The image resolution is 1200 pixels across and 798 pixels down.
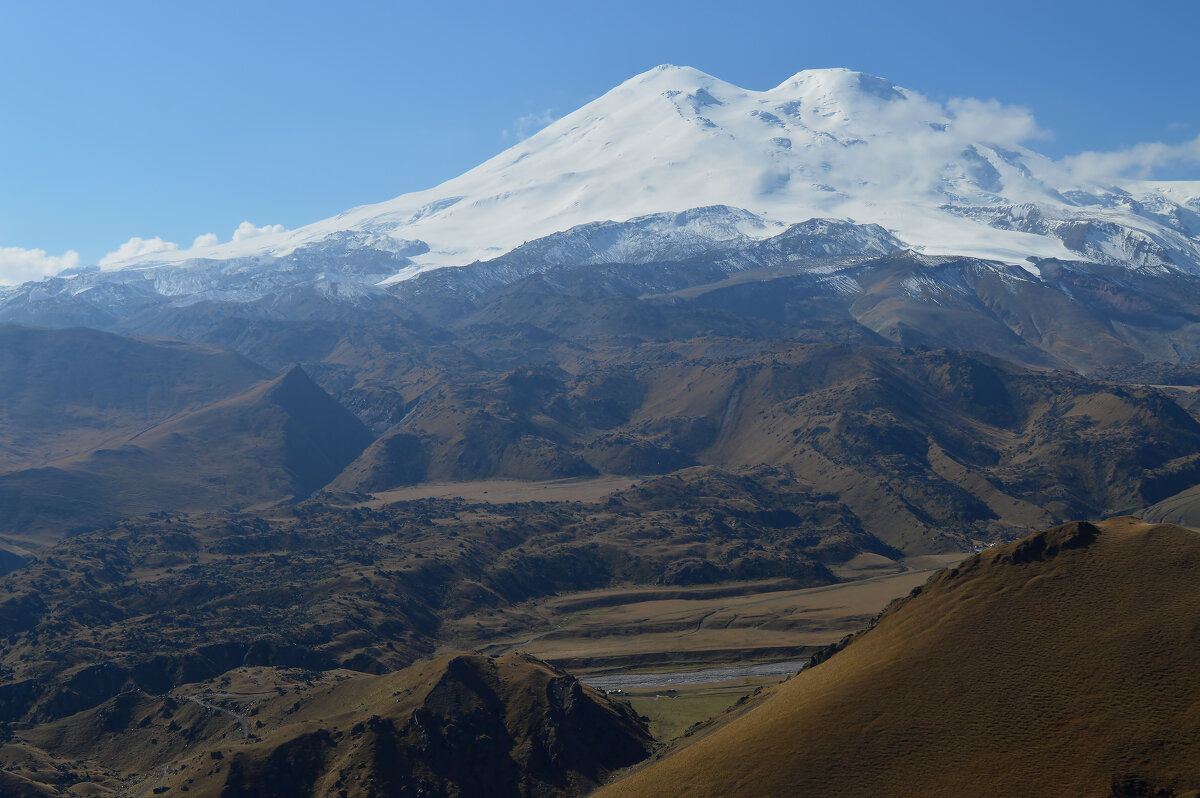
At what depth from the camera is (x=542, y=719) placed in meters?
132

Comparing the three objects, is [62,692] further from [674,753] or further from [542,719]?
[674,753]

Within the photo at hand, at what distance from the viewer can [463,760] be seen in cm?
12650

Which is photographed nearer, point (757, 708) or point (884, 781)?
point (884, 781)

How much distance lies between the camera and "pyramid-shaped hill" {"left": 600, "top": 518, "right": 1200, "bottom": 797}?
86562 mm

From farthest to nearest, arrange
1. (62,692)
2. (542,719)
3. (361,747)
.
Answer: (62,692) → (542,719) → (361,747)

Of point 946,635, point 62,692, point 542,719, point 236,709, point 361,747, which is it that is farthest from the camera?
point 62,692

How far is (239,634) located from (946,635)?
135m

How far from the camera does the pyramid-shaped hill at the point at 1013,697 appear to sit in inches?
3408

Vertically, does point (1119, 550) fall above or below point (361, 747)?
above

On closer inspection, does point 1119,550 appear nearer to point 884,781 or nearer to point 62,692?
point 884,781

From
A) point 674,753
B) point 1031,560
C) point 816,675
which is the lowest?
point 674,753

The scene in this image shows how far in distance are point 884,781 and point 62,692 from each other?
12909 cm

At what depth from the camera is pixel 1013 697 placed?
94.9 metres

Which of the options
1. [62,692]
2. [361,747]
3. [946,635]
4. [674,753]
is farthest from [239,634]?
[946,635]
